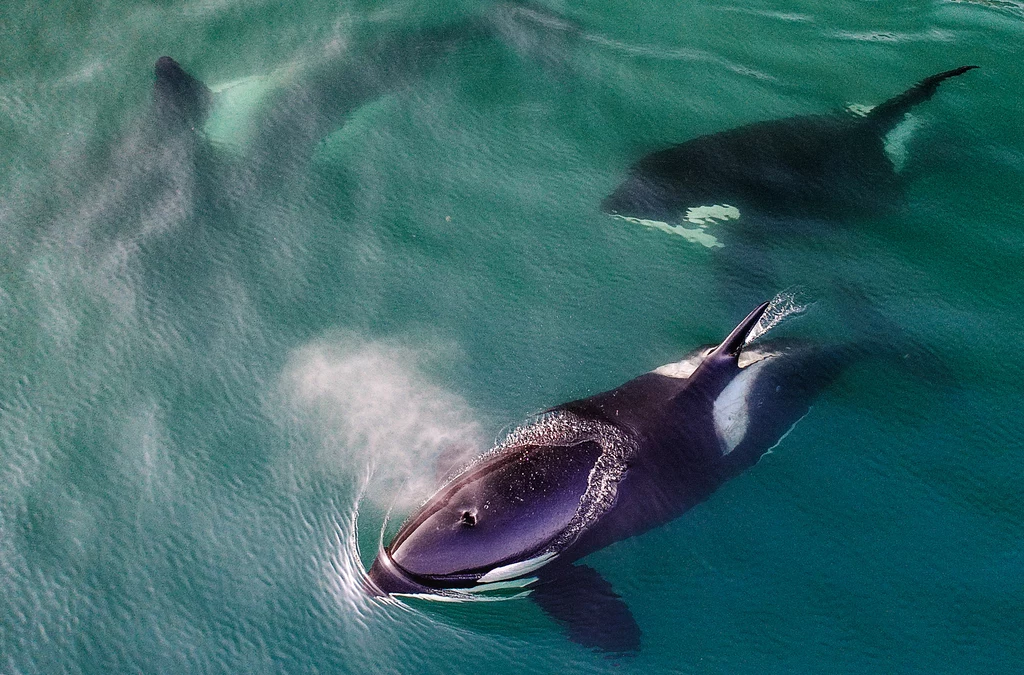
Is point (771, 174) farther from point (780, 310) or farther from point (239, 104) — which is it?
point (239, 104)

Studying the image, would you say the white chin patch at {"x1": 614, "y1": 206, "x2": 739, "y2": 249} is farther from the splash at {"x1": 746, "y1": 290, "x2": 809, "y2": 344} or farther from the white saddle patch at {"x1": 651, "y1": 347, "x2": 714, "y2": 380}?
the white saddle patch at {"x1": 651, "y1": 347, "x2": 714, "y2": 380}

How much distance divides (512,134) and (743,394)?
686 cm

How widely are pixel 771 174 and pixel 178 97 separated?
10637 mm

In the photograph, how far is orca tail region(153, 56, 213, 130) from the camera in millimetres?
15461

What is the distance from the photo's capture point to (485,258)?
13.7 m

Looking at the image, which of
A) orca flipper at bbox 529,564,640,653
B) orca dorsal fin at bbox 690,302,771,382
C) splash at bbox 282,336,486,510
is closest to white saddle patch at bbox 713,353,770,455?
orca dorsal fin at bbox 690,302,771,382

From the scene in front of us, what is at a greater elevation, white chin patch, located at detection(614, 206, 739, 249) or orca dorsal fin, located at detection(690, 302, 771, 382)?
white chin patch, located at detection(614, 206, 739, 249)

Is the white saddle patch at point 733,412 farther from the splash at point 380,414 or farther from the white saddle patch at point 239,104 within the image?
the white saddle patch at point 239,104

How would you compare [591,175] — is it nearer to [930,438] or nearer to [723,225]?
[723,225]

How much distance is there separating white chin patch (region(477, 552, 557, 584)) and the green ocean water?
1.14 feet

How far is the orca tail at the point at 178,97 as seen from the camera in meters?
15.5

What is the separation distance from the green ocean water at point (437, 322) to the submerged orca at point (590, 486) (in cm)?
27

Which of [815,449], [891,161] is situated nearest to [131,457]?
[815,449]

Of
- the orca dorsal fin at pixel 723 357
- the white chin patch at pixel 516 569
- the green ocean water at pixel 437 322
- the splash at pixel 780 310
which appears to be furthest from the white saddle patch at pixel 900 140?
the white chin patch at pixel 516 569
